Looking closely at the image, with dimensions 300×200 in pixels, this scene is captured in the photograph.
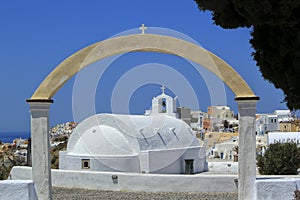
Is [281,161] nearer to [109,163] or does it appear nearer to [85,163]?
[109,163]

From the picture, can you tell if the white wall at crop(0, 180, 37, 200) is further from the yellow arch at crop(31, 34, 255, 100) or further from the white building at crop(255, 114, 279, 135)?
the white building at crop(255, 114, 279, 135)

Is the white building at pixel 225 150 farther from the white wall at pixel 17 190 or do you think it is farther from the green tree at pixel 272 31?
the green tree at pixel 272 31

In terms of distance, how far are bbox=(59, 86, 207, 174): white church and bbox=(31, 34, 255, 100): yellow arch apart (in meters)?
7.25

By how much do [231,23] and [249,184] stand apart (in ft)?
12.8

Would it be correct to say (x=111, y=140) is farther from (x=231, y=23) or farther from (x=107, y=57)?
(x=231, y=23)

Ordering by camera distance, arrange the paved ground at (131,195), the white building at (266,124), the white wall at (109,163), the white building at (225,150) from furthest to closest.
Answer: the white building at (266,124) < the white building at (225,150) < the white wall at (109,163) < the paved ground at (131,195)

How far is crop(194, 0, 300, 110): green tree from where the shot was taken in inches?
243

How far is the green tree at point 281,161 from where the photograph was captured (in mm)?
16531

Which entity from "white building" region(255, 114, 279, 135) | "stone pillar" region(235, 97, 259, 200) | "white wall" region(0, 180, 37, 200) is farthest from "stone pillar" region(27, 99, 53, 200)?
"white building" region(255, 114, 279, 135)

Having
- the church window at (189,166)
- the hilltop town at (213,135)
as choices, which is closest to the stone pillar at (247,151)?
the hilltop town at (213,135)

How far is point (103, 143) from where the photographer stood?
16.6 m

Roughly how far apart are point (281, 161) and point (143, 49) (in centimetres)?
920

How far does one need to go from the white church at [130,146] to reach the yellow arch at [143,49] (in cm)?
725

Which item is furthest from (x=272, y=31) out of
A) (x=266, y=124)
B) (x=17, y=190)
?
(x=266, y=124)
